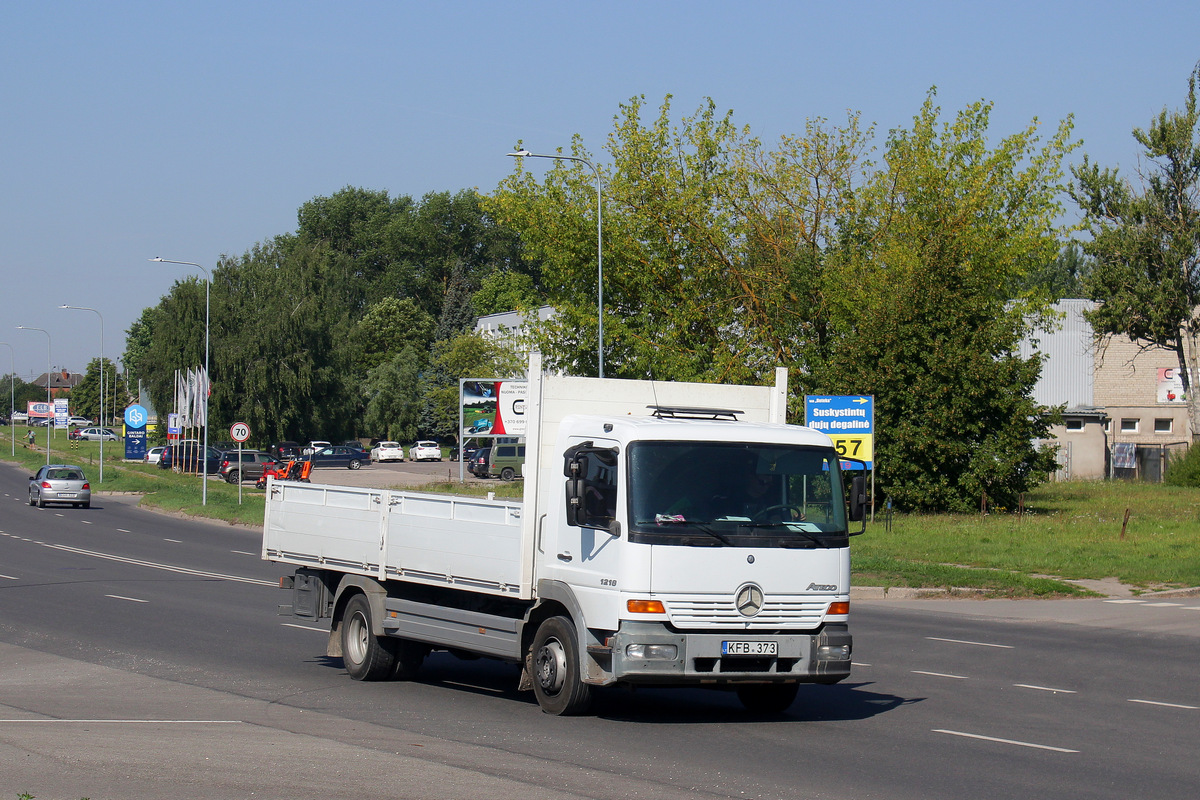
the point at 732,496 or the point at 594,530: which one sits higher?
the point at 732,496

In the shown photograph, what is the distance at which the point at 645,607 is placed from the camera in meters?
9.03

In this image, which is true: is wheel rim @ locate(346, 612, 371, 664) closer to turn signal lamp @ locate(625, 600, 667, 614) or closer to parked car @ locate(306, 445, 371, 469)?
turn signal lamp @ locate(625, 600, 667, 614)

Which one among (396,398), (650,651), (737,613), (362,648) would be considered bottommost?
(362,648)

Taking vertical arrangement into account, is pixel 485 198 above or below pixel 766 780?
above

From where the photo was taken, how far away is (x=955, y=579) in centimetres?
2128

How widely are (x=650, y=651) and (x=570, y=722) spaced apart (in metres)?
1.08

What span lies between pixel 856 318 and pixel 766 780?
30.2 m

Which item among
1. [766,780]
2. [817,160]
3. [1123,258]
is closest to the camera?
[766,780]

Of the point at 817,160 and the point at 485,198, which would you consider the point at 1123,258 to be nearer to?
the point at 817,160

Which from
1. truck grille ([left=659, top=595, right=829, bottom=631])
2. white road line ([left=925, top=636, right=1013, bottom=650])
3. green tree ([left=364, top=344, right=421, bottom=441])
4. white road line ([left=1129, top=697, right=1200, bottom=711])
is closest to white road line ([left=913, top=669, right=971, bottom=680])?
white road line ([left=1129, top=697, right=1200, bottom=711])

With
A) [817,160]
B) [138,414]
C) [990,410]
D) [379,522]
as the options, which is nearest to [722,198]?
[817,160]

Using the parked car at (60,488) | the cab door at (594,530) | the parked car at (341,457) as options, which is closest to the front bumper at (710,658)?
the cab door at (594,530)

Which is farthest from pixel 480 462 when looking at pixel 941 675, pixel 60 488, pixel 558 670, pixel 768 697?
pixel 558 670

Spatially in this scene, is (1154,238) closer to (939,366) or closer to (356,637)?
(939,366)
